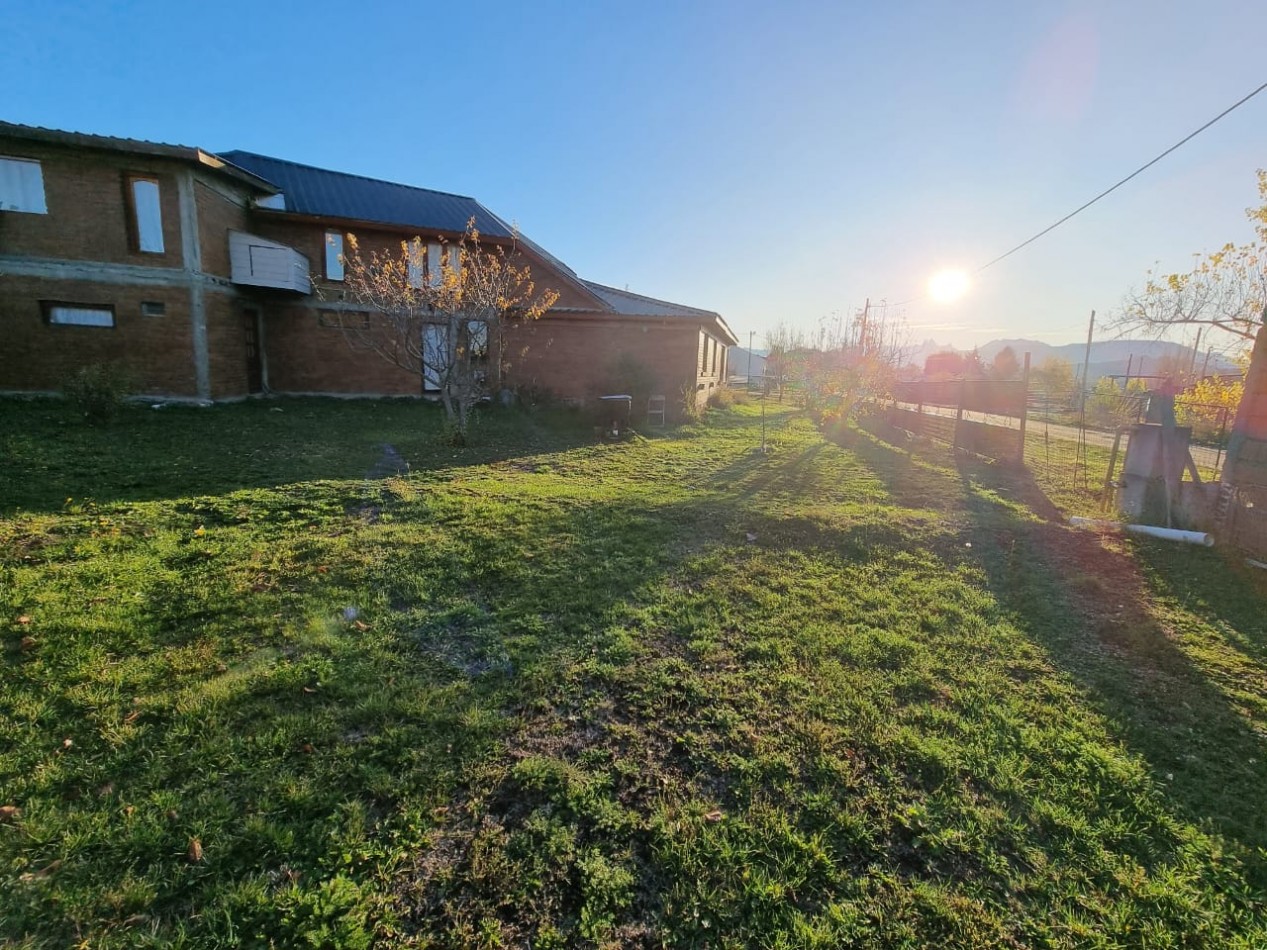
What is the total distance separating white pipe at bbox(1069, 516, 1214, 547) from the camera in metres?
6.05

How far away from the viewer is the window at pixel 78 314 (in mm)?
11234

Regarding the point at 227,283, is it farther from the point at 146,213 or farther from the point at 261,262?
the point at 146,213

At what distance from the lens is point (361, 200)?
669 inches

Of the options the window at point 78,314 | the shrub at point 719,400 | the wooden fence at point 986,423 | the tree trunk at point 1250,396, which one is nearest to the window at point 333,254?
the window at point 78,314

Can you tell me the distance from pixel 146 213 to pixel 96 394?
16.9ft

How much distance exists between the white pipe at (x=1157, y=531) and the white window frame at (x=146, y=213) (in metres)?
17.7

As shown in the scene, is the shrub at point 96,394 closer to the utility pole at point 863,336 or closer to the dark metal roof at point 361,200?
the dark metal roof at point 361,200

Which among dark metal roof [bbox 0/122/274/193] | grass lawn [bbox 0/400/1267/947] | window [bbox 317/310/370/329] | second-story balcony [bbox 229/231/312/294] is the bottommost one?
grass lawn [bbox 0/400/1267/947]

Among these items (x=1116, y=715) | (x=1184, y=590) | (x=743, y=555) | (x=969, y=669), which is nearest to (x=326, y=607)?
(x=743, y=555)

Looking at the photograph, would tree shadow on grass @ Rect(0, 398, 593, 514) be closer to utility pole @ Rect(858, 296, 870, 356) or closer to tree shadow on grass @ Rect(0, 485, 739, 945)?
tree shadow on grass @ Rect(0, 485, 739, 945)

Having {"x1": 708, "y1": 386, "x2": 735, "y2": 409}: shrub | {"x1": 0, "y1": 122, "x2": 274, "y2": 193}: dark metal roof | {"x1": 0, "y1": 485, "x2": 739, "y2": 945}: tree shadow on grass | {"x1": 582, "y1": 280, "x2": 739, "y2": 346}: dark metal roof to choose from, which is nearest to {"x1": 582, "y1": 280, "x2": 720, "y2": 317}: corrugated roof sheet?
{"x1": 582, "y1": 280, "x2": 739, "y2": 346}: dark metal roof

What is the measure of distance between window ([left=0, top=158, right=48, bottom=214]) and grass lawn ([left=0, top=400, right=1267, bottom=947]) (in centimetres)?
934

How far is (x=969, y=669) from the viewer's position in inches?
138

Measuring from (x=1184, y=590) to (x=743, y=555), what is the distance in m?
3.96
